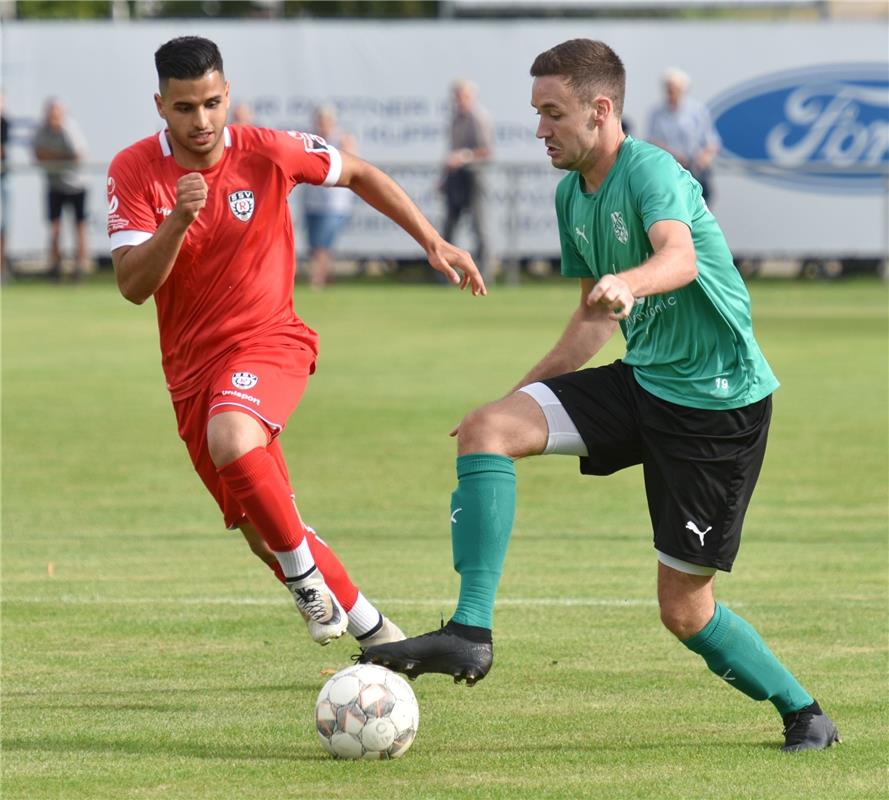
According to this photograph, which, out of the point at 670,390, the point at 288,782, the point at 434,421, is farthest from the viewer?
the point at 434,421

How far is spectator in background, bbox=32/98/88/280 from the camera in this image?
25.5 m

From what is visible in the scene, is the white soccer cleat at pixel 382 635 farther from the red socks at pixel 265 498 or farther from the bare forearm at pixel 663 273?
the bare forearm at pixel 663 273

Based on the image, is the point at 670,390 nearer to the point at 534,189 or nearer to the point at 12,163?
the point at 534,189

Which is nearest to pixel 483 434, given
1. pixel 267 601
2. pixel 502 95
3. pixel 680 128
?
pixel 267 601

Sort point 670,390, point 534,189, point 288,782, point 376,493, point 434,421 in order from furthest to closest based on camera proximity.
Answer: point 534,189
point 434,421
point 376,493
point 670,390
point 288,782

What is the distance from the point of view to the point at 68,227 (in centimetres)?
2712

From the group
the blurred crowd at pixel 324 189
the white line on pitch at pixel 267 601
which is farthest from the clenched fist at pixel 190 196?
the blurred crowd at pixel 324 189

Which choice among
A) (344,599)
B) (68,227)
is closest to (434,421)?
(344,599)

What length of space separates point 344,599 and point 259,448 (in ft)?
2.31

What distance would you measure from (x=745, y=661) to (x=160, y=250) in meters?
2.41

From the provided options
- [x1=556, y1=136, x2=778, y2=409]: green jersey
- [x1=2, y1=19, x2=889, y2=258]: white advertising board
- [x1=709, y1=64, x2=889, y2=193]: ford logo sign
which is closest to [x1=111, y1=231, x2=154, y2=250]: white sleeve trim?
[x1=556, y1=136, x2=778, y2=409]: green jersey

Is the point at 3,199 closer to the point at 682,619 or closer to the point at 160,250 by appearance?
the point at 160,250

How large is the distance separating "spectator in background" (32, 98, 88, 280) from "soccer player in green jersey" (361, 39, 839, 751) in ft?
68.0

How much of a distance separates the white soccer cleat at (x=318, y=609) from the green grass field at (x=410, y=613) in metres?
0.30
